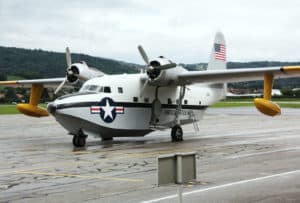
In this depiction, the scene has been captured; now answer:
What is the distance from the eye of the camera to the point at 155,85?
2238cm

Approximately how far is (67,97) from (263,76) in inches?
342

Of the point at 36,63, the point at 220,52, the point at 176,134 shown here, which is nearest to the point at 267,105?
the point at 176,134

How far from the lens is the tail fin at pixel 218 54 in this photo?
27.9 metres

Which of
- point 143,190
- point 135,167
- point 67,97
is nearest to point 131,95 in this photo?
point 67,97

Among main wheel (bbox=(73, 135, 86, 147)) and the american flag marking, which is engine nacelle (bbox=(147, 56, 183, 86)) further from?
the american flag marking

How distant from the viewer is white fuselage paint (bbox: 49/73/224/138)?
19.6 meters

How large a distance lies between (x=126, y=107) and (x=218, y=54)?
28.4 feet

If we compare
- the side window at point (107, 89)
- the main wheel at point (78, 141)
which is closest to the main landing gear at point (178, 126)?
the side window at point (107, 89)

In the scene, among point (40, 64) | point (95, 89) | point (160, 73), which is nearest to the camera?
point (95, 89)

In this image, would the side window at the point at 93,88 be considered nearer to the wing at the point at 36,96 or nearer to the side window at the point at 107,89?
the side window at the point at 107,89

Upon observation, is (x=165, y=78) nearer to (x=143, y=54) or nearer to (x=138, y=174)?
(x=143, y=54)

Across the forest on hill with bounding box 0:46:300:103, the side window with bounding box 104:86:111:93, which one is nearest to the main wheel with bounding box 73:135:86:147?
the side window with bounding box 104:86:111:93

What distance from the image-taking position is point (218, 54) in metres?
28.2

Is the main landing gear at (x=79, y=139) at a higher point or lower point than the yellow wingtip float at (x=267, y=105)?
lower
